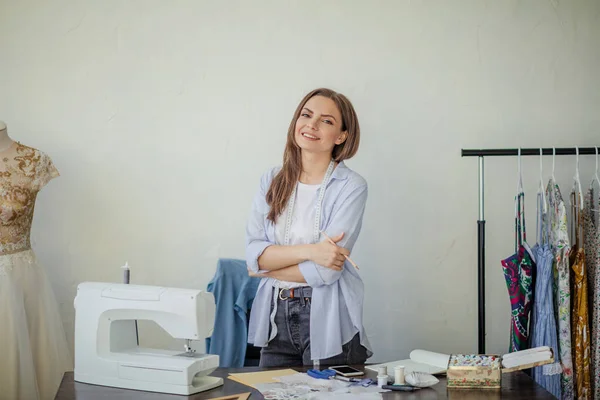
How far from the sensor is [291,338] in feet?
9.01

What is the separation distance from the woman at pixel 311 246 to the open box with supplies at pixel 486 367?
1.69 ft

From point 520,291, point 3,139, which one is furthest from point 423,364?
point 3,139

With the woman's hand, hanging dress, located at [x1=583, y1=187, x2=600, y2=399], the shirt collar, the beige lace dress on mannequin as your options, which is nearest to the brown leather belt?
the woman's hand

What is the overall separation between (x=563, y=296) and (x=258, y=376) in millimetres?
1534

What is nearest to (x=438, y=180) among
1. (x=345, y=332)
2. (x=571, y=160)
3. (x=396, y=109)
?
(x=396, y=109)

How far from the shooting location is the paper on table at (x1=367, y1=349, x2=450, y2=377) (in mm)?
2475

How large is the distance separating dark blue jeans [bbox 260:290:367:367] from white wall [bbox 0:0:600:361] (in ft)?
3.36

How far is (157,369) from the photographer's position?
7.55 feet

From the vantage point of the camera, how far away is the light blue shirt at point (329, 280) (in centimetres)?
270

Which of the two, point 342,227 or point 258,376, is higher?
point 342,227

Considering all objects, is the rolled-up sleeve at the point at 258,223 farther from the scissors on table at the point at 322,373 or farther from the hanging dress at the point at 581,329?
the hanging dress at the point at 581,329

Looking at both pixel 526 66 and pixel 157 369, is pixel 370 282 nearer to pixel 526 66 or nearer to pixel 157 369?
pixel 526 66

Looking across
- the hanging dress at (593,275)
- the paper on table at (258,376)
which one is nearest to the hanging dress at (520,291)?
the hanging dress at (593,275)

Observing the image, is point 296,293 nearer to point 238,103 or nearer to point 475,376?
point 475,376
